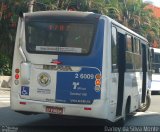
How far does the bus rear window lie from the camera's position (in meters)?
10.7

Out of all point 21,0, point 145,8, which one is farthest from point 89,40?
point 145,8

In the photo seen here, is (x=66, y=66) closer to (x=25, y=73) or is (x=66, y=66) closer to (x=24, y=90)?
(x=25, y=73)

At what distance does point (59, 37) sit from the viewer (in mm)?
10883

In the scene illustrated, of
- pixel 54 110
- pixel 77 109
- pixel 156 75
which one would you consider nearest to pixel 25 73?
pixel 54 110

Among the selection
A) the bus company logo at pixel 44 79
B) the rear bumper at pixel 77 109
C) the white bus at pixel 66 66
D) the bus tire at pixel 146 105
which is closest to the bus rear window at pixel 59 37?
the white bus at pixel 66 66

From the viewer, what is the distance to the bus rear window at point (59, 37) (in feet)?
35.1

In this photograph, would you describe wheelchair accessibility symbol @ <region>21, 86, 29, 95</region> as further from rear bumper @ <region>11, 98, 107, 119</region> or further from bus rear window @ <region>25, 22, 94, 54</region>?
bus rear window @ <region>25, 22, 94, 54</region>

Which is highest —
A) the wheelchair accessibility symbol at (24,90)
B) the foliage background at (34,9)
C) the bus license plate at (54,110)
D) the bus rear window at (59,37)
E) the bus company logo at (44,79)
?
the foliage background at (34,9)

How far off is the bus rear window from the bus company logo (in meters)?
0.57

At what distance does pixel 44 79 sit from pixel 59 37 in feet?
3.54

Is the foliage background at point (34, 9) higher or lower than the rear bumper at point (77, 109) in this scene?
higher

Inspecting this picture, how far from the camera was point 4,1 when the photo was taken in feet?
98.6

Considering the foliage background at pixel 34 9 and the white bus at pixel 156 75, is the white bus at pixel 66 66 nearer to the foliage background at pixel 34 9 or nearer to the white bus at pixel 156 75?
the foliage background at pixel 34 9

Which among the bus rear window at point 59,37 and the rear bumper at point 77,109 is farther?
the bus rear window at point 59,37
